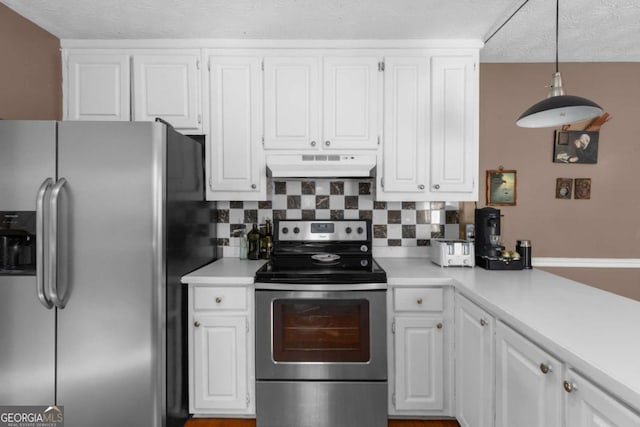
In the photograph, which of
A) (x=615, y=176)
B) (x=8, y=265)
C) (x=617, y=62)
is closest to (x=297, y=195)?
(x=8, y=265)

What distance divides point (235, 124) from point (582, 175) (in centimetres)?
278

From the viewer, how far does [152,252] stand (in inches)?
74.1

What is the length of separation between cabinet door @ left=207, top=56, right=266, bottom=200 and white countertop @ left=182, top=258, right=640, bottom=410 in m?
0.65

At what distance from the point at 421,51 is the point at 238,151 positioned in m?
1.47

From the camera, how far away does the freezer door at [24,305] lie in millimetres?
1814

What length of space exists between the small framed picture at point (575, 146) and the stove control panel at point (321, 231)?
1.77 metres

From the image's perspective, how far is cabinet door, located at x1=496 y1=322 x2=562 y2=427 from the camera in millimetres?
1192

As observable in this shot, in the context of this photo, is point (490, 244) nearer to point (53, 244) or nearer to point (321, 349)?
point (321, 349)

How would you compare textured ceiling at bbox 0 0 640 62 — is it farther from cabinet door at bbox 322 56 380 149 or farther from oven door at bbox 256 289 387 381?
oven door at bbox 256 289 387 381

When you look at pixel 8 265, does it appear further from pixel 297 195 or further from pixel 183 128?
pixel 297 195

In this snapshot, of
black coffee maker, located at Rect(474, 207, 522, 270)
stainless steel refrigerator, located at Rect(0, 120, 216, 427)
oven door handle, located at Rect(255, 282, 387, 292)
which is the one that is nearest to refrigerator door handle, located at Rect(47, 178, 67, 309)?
stainless steel refrigerator, located at Rect(0, 120, 216, 427)

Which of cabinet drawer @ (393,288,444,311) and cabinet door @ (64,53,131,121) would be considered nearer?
cabinet drawer @ (393,288,444,311)

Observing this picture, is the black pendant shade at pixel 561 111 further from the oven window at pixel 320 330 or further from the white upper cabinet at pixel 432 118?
the oven window at pixel 320 330

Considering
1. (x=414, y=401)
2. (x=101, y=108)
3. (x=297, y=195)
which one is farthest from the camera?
(x=297, y=195)
